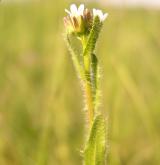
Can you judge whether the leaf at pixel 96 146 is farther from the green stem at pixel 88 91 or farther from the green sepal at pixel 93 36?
the green sepal at pixel 93 36

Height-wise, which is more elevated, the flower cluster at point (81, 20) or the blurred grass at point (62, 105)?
the flower cluster at point (81, 20)

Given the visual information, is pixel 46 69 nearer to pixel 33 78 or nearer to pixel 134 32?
pixel 33 78

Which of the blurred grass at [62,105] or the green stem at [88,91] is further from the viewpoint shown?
the blurred grass at [62,105]

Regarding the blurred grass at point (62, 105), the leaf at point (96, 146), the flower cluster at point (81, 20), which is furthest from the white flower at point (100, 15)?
the blurred grass at point (62, 105)

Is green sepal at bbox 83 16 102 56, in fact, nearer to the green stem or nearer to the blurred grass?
the green stem

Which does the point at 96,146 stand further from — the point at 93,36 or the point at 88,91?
the point at 93,36

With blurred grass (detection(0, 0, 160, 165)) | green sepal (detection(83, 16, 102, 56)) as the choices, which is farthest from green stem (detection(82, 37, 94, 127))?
blurred grass (detection(0, 0, 160, 165))

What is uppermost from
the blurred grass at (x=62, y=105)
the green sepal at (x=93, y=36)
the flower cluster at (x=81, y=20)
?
the flower cluster at (x=81, y=20)
